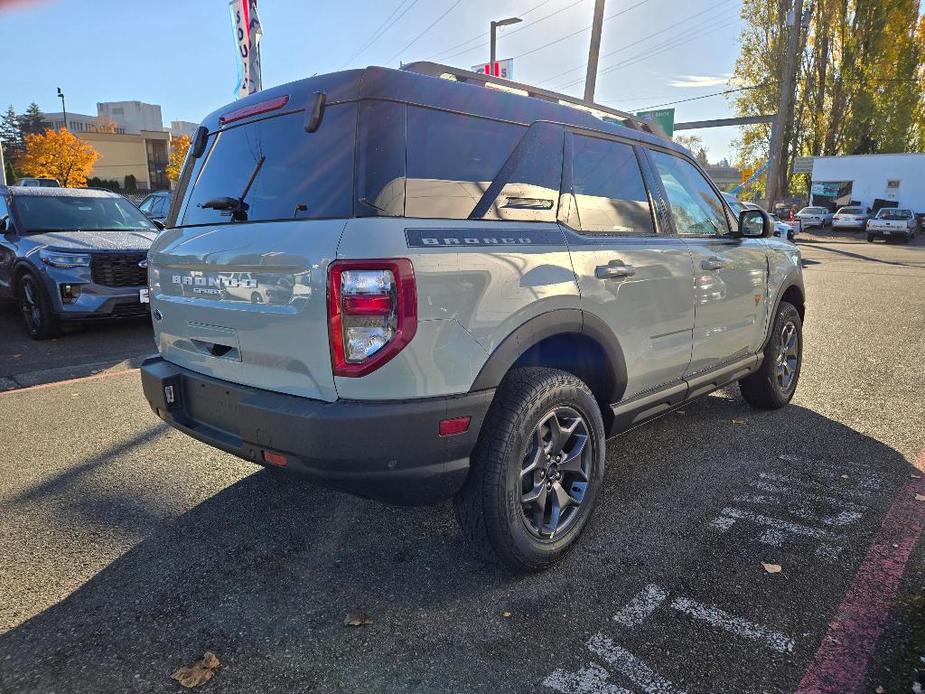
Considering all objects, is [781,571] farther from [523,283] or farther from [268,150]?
[268,150]

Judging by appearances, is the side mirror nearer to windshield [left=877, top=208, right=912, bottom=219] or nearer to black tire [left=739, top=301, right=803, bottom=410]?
black tire [left=739, top=301, right=803, bottom=410]

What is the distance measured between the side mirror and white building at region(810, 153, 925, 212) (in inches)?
1555

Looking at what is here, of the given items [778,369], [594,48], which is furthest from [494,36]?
[778,369]

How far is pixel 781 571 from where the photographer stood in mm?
2762

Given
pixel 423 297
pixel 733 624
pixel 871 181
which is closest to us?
pixel 423 297

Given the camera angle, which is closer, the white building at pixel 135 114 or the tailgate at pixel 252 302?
the tailgate at pixel 252 302

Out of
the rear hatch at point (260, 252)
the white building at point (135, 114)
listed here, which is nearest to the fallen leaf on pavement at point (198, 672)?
the rear hatch at point (260, 252)

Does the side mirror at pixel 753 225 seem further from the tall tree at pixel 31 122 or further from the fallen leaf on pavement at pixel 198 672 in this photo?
the tall tree at pixel 31 122

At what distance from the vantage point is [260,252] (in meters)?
2.43

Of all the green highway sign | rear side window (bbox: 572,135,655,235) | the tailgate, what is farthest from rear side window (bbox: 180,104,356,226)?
the green highway sign

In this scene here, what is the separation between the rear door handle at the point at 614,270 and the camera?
293 cm

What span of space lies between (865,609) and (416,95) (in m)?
2.64

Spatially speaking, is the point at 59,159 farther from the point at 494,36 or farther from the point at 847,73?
the point at 847,73

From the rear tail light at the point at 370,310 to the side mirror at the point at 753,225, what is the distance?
2.86 metres
